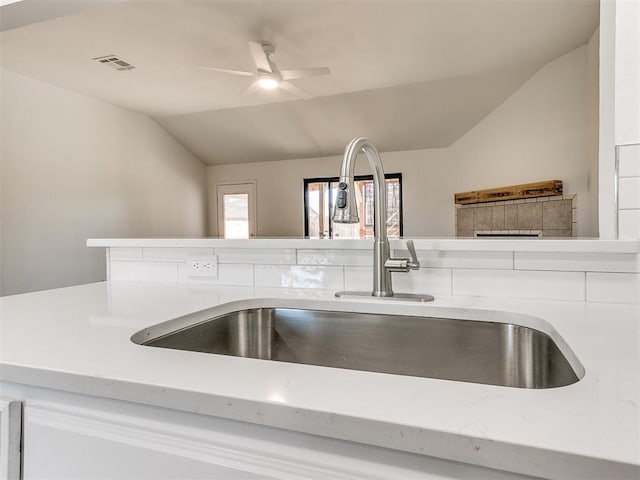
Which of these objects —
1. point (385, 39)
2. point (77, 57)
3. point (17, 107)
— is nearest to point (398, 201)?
point (385, 39)

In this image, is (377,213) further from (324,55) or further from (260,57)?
(324,55)

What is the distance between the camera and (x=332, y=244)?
101 centimetres

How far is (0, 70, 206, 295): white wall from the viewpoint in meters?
3.46

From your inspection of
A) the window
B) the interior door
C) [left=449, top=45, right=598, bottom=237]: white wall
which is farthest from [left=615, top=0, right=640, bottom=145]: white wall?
the interior door

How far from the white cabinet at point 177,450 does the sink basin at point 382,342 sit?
18 cm

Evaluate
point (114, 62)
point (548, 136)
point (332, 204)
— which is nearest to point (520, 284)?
point (548, 136)

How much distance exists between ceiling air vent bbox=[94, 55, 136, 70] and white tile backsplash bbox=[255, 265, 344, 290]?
3329 mm

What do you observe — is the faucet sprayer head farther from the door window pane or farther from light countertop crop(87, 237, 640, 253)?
the door window pane

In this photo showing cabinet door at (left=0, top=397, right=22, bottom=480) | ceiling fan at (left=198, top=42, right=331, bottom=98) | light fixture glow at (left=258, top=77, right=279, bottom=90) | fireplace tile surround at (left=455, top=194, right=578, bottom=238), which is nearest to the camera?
cabinet door at (left=0, top=397, right=22, bottom=480)

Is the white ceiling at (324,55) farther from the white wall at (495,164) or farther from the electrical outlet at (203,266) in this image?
the electrical outlet at (203,266)

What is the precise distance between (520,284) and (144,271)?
3.54 feet

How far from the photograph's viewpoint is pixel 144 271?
1241 millimetres

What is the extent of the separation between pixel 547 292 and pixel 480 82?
12.8ft

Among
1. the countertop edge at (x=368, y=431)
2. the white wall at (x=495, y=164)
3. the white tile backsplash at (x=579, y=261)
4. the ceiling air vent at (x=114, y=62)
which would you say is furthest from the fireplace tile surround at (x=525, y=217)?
the ceiling air vent at (x=114, y=62)
